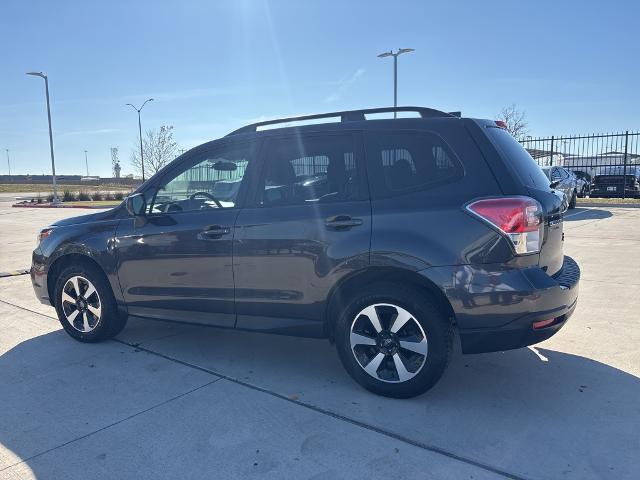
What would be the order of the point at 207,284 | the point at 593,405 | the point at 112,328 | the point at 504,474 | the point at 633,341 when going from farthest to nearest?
the point at 112,328 → the point at 633,341 → the point at 207,284 → the point at 593,405 → the point at 504,474

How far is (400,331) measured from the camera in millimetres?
3365

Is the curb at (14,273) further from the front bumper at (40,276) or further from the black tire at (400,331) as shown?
the black tire at (400,331)

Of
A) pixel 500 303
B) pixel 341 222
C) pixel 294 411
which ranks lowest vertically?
pixel 294 411

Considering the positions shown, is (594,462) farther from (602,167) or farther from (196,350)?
(602,167)

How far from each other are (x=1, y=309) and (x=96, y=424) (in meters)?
3.49

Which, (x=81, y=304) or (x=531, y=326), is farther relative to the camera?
(x=81, y=304)

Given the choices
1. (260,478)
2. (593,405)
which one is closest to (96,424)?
(260,478)

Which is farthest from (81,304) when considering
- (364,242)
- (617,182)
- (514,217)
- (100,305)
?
(617,182)

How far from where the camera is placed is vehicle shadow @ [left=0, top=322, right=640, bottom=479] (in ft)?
9.22

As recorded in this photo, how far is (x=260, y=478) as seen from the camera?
103 inches

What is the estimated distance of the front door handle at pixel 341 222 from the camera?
3406 millimetres

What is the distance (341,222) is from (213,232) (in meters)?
1.07

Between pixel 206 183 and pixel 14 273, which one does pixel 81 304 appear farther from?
pixel 14 273

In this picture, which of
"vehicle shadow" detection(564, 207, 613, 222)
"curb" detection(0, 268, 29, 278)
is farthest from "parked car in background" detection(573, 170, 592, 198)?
"curb" detection(0, 268, 29, 278)
